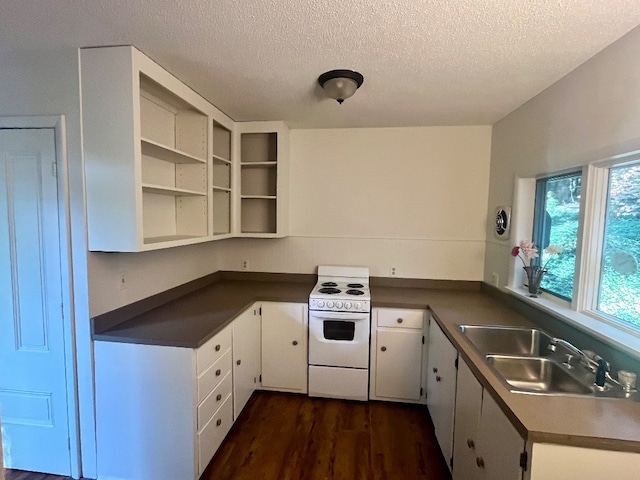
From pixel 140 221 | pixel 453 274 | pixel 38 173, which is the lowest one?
pixel 453 274

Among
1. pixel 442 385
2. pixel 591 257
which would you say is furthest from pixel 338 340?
pixel 591 257

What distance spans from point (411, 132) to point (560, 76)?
1.27 metres

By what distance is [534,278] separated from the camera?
2.20 m

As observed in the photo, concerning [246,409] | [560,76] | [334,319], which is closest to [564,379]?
[334,319]

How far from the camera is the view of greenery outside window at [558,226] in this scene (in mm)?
2002

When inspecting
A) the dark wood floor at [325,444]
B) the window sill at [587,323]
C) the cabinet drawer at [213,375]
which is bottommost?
the dark wood floor at [325,444]

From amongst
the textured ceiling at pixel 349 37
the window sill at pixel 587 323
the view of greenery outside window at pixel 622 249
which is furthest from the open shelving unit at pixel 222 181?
the view of greenery outside window at pixel 622 249

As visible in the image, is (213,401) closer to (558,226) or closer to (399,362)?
(399,362)

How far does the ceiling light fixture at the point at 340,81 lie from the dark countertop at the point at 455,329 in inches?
61.2

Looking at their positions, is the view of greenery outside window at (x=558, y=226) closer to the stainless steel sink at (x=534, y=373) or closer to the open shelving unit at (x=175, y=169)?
the stainless steel sink at (x=534, y=373)

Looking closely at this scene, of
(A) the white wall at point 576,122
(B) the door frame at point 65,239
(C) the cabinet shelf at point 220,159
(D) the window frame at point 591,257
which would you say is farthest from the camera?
(C) the cabinet shelf at point 220,159

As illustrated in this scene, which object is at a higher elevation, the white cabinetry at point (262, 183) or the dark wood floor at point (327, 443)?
the white cabinetry at point (262, 183)

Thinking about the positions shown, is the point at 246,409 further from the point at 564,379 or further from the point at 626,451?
the point at 626,451

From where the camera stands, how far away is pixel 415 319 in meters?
2.61
